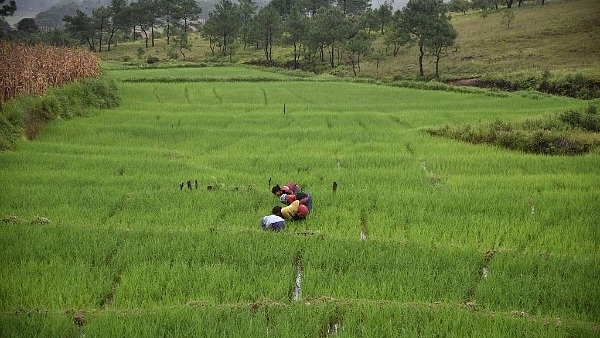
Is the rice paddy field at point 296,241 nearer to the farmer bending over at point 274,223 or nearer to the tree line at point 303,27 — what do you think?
the farmer bending over at point 274,223

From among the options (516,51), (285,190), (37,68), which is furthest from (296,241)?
(516,51)

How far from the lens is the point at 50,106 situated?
12.6 meters

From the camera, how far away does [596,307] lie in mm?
4223

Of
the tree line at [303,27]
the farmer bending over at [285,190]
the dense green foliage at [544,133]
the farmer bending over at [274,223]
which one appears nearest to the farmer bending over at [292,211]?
the farmer bending over at [274,223]

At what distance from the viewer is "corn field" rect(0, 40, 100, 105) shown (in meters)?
11.5

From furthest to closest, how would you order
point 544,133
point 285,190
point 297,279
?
point 544,133, point 285,190, point 297,279

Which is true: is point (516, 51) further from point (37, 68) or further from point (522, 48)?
point (37, 68)

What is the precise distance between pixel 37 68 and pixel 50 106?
1583 mm

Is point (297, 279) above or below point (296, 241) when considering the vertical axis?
below

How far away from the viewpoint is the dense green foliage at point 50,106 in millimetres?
10133

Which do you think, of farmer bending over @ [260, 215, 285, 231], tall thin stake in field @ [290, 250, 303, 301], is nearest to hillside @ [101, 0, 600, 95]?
farmer bending over @ [260, 215, 285, 231]

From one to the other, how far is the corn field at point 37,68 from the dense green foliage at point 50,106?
321 millimetres

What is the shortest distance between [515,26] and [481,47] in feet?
26.6

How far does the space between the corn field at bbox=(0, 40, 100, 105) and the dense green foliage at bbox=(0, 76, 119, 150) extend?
12.6 inches
